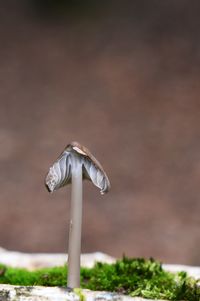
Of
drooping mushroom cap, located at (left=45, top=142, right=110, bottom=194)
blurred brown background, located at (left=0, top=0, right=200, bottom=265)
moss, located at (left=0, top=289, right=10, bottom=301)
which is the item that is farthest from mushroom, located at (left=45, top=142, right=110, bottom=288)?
blurred brown background, located at (left=0, top=0, right=200, bottom=265)

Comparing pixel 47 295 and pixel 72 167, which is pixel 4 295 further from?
pixel 72 167

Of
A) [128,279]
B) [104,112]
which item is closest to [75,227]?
[128,279]

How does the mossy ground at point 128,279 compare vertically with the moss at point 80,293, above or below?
above

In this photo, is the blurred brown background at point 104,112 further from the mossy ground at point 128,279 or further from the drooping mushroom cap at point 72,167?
the drooping mushroom cap at point 72,167

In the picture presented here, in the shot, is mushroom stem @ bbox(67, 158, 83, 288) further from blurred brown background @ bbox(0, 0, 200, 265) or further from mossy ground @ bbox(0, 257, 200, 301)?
blurred brown background @ bbox(0, 0, 200, 265)

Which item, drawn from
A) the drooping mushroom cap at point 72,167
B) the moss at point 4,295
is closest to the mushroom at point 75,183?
the drooping mushroom cap at point 72,167
